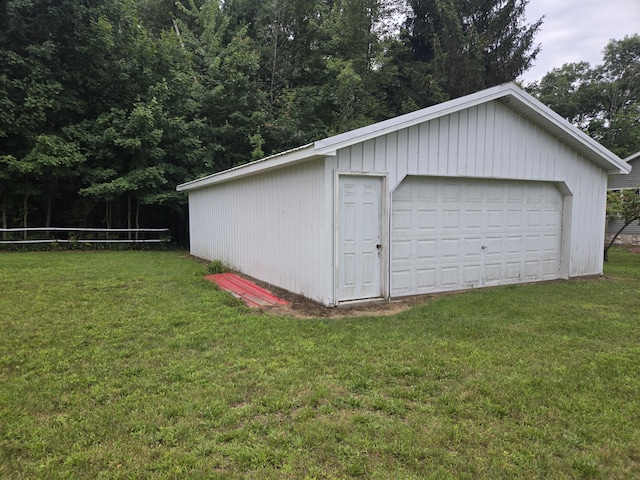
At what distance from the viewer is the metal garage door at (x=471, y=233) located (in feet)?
21.6

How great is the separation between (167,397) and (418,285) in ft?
15.4

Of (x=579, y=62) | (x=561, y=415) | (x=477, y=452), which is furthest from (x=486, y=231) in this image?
(x=579, y=62)

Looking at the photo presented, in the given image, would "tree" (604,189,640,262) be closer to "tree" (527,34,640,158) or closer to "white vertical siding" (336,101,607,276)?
"white vertical siding" (336,101,607,276)

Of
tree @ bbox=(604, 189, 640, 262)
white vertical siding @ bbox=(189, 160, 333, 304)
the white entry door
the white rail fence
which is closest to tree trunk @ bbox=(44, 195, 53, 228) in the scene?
the white rail fence

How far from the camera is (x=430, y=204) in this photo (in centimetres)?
683

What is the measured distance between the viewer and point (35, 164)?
39.9 feet

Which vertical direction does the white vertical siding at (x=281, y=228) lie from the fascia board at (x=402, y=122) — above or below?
below

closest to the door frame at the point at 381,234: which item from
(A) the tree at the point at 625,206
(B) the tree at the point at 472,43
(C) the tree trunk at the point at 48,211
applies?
(A) the tree at the point at 625,206

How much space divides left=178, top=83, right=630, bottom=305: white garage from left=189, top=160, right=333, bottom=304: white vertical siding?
29 mm

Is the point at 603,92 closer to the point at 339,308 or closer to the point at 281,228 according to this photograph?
the point at 281,228

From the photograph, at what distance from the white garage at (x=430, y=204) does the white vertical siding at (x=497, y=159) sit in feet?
0.07

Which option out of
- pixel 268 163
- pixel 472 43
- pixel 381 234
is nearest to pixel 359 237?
pixel 381 234

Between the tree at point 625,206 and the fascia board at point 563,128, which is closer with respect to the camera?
the fascia board at point 563,128

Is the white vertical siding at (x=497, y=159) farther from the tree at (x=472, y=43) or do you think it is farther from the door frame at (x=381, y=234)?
the tree at (x=472, y=43)
